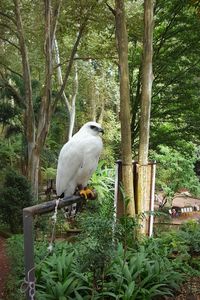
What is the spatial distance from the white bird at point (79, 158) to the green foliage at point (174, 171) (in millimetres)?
7584

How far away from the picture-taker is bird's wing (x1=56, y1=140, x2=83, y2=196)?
10.3 ft

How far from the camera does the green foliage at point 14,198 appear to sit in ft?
23.7

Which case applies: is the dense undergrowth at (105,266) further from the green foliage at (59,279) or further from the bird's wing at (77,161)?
the bird's wing at (77,161)

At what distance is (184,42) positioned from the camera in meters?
8.88

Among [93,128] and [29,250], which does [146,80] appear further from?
[29,250]

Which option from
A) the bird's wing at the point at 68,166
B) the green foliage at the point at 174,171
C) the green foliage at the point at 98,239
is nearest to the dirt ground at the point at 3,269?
the green foliage at the point at 98,239

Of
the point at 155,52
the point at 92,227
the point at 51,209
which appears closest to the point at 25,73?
the point at 155,52

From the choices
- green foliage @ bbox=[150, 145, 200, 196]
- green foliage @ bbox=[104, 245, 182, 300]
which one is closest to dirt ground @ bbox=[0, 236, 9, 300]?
green foliage @ bbox=[104, 245, 182, 300]

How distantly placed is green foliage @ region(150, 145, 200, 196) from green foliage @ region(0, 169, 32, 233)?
462 centimetres

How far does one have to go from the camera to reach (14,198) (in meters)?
7.19

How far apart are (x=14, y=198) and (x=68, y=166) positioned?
4200 millimetres

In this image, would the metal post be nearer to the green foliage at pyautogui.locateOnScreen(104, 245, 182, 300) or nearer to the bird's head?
the bird's head

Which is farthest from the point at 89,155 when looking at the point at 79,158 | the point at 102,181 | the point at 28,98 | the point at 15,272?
the point at 102,181

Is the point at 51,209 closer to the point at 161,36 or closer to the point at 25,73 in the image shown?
the point at 25,73
